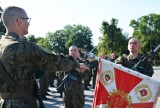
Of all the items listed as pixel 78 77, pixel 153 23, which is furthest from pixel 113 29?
pixel 78 77

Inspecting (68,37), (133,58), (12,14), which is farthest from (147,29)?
(12,14)

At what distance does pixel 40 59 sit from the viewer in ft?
11.8

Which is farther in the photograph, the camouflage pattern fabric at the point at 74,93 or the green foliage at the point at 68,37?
the green foliage at the point at 68,37

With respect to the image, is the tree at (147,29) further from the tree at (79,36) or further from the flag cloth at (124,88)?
the flag cloth at (124,88)

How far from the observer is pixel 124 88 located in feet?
15.3

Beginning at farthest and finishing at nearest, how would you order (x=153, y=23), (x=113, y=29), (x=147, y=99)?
1. (x=153, y=23)
2. (x=113, y=29)
3. (x=147, y=99)

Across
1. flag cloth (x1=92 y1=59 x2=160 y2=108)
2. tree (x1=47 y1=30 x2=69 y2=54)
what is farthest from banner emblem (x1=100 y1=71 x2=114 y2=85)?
tree (x1=47 y1=30 x2=69 y2=54)

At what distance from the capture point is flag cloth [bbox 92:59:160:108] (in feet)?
15.2

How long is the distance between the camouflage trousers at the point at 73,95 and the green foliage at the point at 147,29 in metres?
76.6

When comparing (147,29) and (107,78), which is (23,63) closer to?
(107,78)

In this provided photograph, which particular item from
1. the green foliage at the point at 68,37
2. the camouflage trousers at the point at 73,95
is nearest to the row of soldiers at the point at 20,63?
the camouflage trousers at the point at 73,95

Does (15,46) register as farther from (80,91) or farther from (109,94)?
(80,91)

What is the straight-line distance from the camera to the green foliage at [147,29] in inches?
3309

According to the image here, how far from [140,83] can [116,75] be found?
1.11 feet
